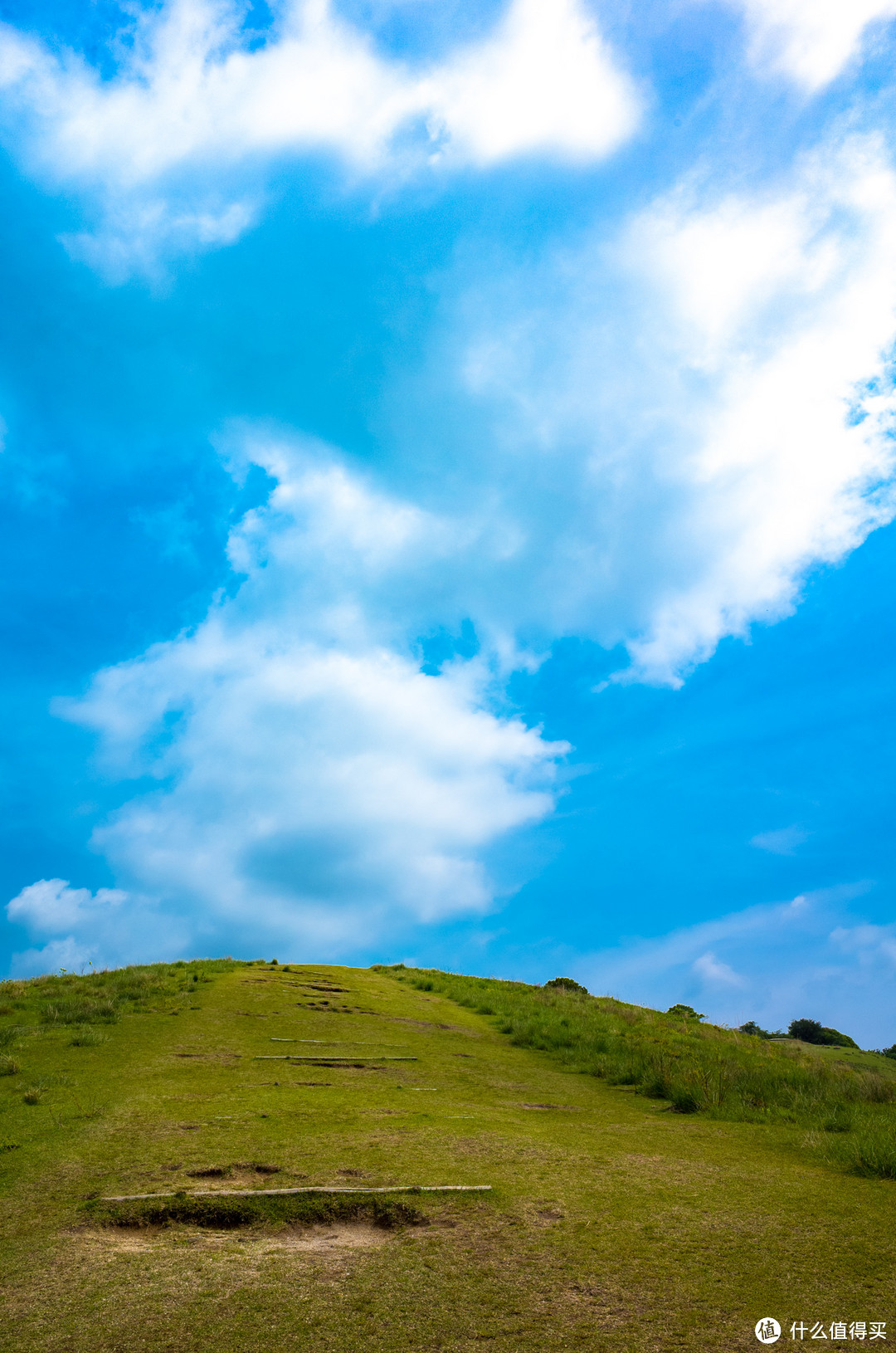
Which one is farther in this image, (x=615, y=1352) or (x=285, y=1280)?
(x=285, y=1280)

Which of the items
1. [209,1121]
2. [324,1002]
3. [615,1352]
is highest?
A: [324,1002]

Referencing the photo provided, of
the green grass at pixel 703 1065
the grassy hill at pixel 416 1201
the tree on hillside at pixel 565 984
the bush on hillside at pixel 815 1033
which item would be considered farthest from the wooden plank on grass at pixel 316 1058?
the bush on hillside at pixel 815 1033

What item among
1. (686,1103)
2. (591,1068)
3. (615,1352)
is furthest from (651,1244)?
(591,1068)

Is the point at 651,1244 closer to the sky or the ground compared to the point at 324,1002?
closer to the ground

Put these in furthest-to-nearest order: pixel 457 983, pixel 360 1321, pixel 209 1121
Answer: pixel 457 983 → pixel 209 1121 → pixel 360 1321

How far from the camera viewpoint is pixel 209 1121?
7559 millimetres

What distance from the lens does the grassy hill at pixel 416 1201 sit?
386 cm

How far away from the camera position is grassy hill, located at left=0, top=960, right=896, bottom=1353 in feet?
12.7

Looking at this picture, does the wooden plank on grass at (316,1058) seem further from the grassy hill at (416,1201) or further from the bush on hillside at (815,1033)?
the bush on hillside at (815,1033)

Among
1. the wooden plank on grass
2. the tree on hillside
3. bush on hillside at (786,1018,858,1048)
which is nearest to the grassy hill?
the wooden plank on grass

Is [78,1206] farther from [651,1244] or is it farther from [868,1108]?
[868,1108]

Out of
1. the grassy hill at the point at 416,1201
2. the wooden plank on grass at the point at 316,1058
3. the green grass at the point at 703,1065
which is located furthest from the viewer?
the wooden plank on grass at the point at 316,1058

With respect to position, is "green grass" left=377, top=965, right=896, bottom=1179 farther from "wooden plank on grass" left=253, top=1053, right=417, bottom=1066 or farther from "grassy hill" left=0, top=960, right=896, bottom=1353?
"wooden plank on grass" left=253, top=1053, right=417, bottom=1066

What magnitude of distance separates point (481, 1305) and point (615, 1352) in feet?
2.51
